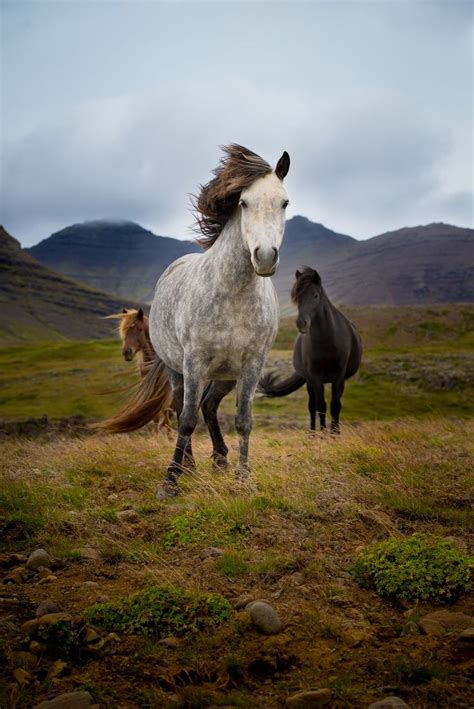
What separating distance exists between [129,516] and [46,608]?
2.12 metres

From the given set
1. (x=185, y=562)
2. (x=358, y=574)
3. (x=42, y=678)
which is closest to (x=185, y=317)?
(x=185, y=562)

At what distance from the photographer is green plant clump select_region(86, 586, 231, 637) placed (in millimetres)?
3670

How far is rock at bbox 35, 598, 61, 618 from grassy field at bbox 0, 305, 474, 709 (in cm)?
15

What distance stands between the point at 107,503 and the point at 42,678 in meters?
3.36

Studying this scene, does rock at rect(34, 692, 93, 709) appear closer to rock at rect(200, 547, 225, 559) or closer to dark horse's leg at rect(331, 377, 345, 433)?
rock at rect(200, 547, 225, 559)

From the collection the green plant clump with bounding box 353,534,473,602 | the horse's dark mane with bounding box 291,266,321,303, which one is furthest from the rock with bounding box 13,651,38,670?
the horse's dark mane with bounding box 291,266,321,303

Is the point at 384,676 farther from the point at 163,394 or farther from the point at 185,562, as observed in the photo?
the point at 163,394

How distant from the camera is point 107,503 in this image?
21.4ft

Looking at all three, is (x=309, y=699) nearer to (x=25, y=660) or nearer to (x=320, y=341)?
(x=25, y=660)

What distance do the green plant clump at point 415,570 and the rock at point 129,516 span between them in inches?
100.0

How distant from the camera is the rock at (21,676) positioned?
308cm

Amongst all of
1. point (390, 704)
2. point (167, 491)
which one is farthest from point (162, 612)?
point (167, 491)

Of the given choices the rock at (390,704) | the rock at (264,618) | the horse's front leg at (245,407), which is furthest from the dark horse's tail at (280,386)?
the rock at (390,704)

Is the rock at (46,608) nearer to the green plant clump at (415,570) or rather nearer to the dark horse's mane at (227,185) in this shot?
the green plant clump at (415,570)
